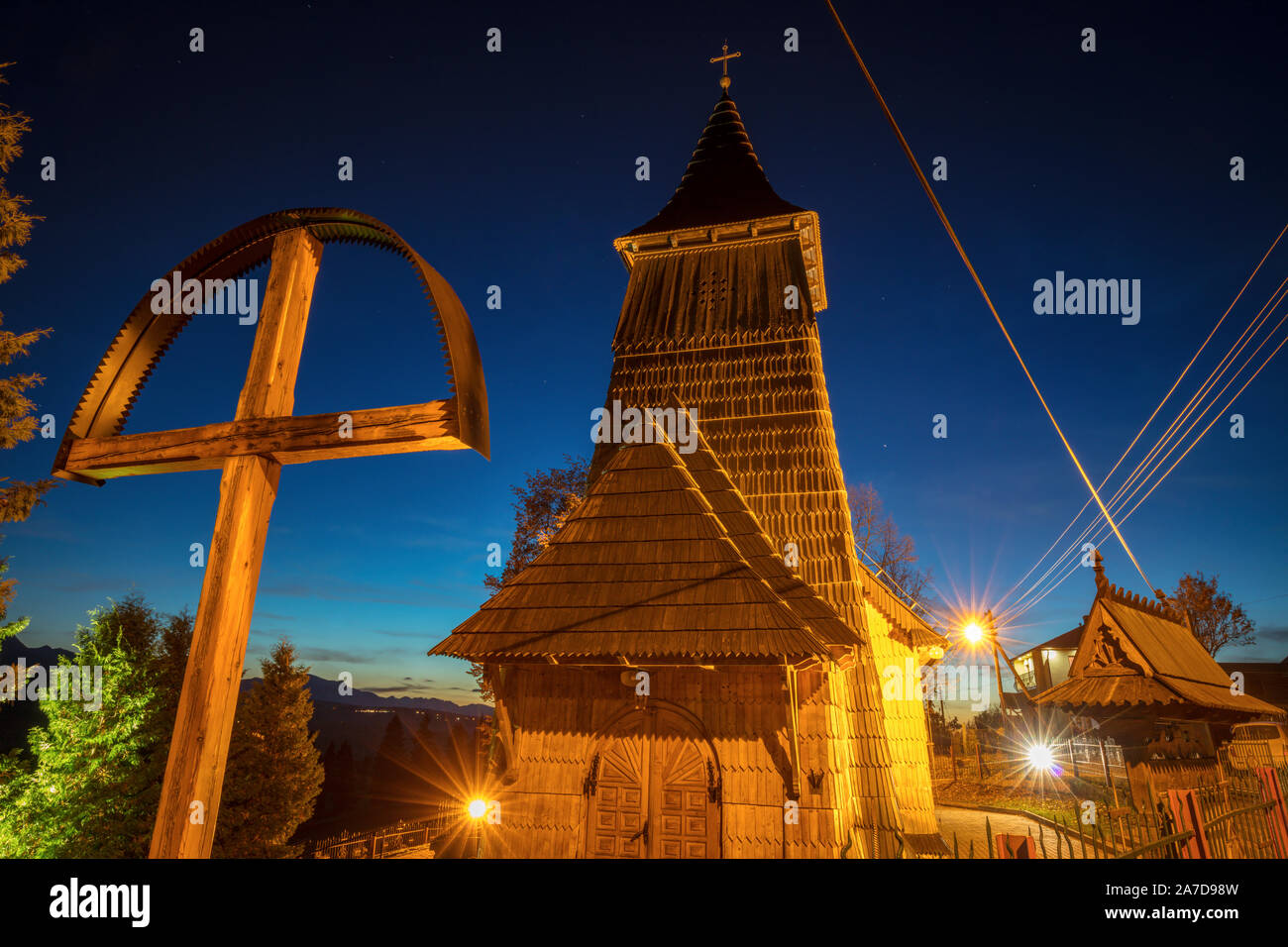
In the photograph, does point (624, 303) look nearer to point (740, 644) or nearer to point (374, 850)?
point (740, 644)

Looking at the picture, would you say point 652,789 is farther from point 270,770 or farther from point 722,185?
point 270,770

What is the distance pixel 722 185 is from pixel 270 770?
2861 centimetres

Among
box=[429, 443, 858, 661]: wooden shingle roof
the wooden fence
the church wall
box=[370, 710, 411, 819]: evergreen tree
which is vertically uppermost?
box=[429, 443, 858, 661]: wooden shingle roof

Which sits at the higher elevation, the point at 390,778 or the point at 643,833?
the point at 643,833

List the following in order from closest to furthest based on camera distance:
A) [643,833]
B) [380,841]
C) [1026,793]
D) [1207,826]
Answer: [1207,826] < [643,833] < [1026,793] < [380,841]

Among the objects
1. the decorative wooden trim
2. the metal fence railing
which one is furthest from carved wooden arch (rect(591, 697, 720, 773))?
the metal fence railing

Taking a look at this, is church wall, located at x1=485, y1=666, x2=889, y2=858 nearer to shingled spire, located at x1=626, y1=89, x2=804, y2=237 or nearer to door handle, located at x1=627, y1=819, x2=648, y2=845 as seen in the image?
door handle, located at x1=627, y1=819, x2=648, y2=845

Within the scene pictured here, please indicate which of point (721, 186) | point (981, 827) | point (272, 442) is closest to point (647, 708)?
point (272, 442)

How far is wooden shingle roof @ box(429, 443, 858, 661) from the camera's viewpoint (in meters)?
8.04

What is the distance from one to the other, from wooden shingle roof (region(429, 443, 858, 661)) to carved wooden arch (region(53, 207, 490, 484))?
494cm

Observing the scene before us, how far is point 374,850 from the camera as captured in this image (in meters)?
22.1

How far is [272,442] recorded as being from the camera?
3957mm

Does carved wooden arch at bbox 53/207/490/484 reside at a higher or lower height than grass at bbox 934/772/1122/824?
higher
